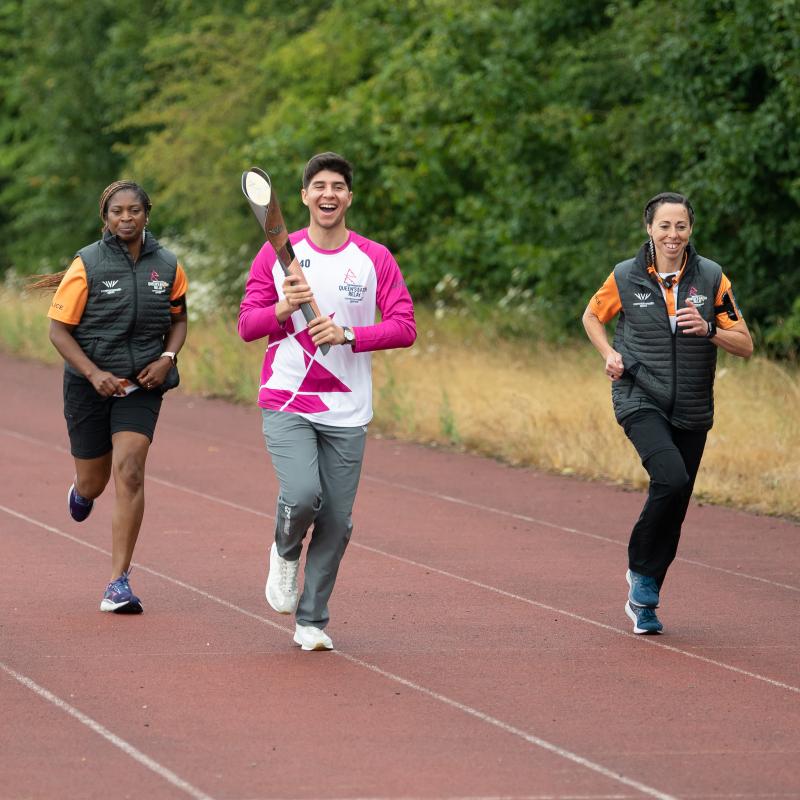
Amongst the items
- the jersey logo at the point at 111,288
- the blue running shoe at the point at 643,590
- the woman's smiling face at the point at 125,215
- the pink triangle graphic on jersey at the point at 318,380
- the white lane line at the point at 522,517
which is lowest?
the white lane line at the point at 522,517

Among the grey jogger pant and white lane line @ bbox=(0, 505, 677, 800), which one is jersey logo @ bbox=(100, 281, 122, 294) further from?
white lane line @ bbox=(0, 505, 677, 800)

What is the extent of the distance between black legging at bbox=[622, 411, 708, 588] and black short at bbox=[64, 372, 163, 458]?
237cm

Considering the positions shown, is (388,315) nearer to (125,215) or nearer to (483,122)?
(125,215)

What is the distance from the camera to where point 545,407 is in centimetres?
1677

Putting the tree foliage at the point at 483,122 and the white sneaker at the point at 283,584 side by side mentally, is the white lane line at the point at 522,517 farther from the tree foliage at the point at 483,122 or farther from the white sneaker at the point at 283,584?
the tree foliage at the point at 483,122

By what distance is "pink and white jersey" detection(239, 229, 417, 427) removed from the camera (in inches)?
302

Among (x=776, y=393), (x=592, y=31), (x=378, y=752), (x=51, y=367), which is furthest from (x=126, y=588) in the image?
(x=51, y=367)

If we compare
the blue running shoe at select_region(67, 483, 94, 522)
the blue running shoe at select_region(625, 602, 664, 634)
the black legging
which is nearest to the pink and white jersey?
the black legging

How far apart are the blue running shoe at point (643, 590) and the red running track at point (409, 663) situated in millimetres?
174

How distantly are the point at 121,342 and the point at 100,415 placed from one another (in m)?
0.41

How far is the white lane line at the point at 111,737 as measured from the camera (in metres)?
5.83

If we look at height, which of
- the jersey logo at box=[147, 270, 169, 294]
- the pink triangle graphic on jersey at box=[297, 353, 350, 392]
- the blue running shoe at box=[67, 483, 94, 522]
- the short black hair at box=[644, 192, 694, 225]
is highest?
the short black hair at box=[644, 192, 694, 225]

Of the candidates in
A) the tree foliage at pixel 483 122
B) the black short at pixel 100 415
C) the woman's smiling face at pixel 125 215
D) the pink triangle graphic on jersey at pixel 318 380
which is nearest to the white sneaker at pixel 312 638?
the pink triangle graphic on jersey at pixel 318 380

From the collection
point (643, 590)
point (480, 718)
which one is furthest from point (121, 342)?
point (480, 718)
